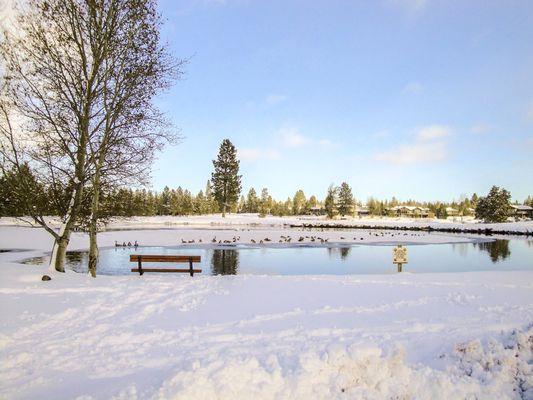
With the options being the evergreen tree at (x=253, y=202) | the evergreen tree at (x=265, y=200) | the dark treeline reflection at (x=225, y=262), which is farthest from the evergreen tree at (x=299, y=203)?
the dark treeline reflection at (x=225, y=262)

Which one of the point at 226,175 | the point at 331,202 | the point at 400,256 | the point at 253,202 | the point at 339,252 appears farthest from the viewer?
the point at 253,202

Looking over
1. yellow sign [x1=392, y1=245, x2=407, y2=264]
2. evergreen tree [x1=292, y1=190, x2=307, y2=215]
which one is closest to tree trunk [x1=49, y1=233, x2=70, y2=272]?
yellow sign [x1=392, y1=245, x2=407, y2=264]

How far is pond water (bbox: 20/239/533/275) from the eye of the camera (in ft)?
68.9

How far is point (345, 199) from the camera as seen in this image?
108625 mm

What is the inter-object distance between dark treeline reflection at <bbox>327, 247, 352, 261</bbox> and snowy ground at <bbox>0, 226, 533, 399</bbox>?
15.9 meters

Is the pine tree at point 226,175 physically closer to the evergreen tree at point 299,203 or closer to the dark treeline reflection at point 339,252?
the dark treeline reflection at point 339,252

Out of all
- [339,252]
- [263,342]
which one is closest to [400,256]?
[339,252]

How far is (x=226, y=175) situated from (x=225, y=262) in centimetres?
5701

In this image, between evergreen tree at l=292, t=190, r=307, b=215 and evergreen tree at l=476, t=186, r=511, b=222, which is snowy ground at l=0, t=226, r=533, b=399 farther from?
evergreen tree at l=292, t=190, r=307, b=215

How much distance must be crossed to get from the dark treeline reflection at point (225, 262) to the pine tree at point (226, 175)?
50.3 m

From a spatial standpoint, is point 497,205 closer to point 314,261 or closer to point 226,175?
point 226,175

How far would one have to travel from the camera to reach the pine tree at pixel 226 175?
79.2 metres

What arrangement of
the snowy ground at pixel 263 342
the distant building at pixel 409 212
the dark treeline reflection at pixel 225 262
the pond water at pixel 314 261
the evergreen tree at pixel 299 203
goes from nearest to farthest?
the snowy ground at pixel 263 342
the dark treeline reflection at pixel 225 262
the pond water at pixel 314 261
the evergreen tree at pixel 299 203
the distant building at pixel 409 212

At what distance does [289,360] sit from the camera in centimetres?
610
